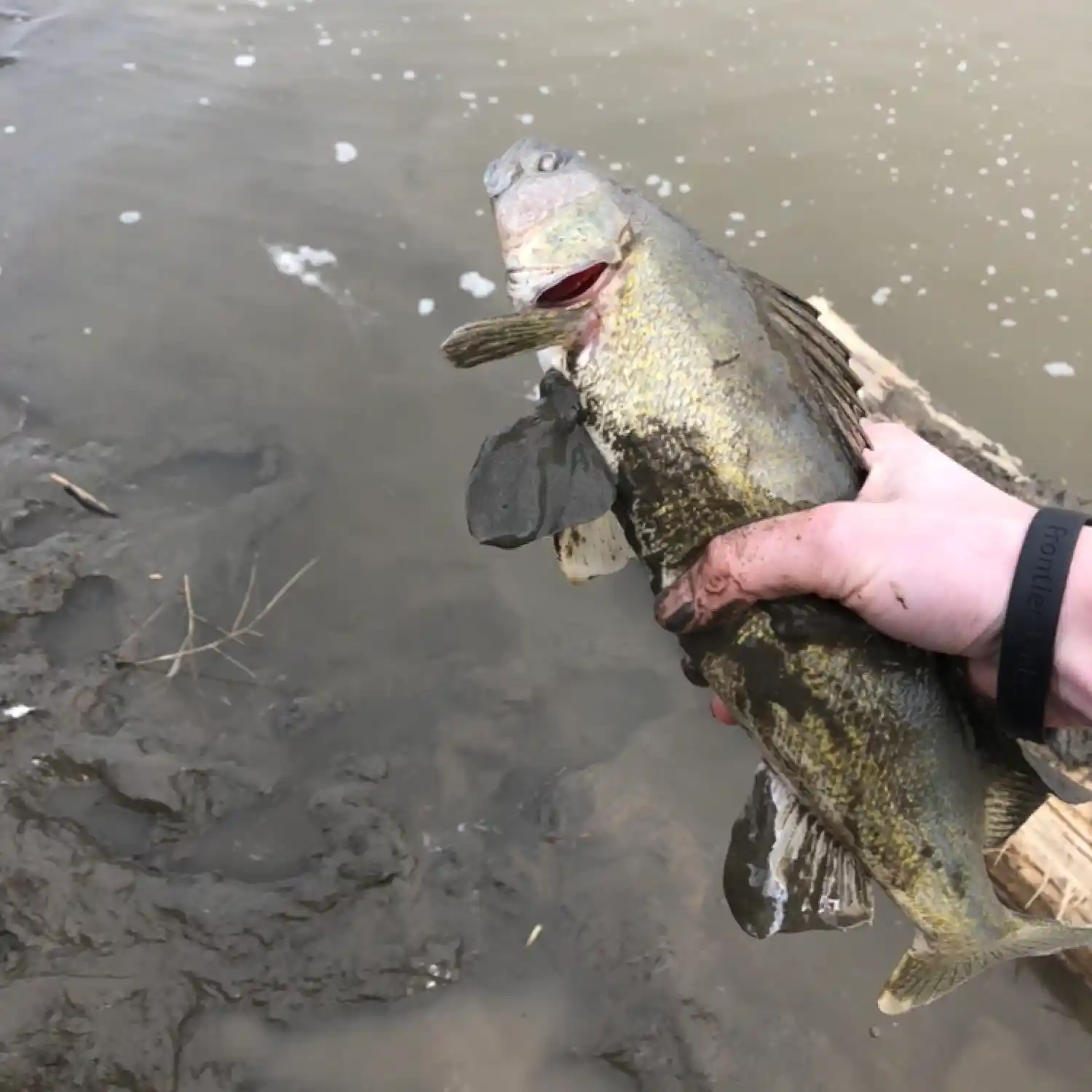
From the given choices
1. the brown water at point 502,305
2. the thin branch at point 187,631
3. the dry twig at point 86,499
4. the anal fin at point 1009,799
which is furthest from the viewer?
the dry twig at point 86,499

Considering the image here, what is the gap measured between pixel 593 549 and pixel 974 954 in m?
1.28

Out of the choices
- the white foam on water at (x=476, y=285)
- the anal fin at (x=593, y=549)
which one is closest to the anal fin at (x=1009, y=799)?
the anal fin at (x=593, y=549)

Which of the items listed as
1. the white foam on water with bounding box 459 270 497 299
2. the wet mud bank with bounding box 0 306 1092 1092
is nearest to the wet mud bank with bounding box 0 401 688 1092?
the wet mud bank with bounding box 0 306 1092 1092

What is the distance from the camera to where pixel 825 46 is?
6402mm

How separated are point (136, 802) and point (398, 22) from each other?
5.58m

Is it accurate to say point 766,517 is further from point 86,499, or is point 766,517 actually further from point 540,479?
point 86,499

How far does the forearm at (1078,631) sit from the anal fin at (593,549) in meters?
1.00

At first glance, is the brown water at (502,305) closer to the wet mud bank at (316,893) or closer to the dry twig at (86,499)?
the wet mud bank at (316,893)

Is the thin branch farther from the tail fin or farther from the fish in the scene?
the tail fin

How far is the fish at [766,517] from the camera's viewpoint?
6.72ft

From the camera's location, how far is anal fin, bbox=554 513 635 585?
248 cm

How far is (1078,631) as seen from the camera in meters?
1.92

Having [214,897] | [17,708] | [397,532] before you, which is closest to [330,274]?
[397,532]

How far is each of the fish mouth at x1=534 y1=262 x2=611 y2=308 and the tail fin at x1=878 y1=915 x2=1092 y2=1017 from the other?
5.44 feet
